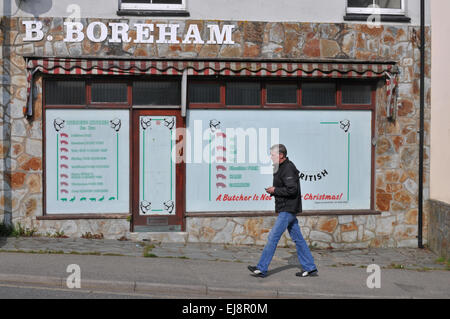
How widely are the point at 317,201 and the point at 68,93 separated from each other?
5221 mm

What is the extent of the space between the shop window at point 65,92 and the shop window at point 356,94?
5052mm

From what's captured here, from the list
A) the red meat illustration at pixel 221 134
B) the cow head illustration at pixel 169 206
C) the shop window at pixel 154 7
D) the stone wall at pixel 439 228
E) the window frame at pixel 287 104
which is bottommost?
the stone wall at pixel 439 228

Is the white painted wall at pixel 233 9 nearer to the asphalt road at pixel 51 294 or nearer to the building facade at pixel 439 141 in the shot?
the building facade at pixel 439 141

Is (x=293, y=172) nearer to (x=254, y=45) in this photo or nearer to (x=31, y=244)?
(x=254, y=45)

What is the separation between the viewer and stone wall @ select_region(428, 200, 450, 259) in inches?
441

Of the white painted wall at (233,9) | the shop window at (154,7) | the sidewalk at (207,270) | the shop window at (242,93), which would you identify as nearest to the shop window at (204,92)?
the shop window at (242,93)

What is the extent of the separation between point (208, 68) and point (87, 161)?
Answer: 2.88 metres

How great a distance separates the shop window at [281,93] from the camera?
11883 millimetres

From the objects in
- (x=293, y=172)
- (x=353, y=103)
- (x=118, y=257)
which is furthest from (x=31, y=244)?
(x=353, y=103)

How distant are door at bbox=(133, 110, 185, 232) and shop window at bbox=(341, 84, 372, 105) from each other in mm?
3257

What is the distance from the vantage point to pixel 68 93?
11445 millimetres

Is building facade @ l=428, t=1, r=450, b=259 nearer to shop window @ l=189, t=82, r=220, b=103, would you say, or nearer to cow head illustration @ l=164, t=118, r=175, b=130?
shop window @ l=189, t=82, r=220, b=103

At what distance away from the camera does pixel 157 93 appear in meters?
11.6
